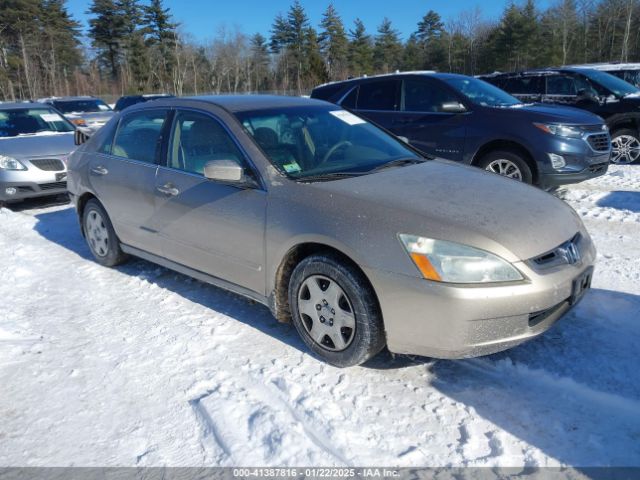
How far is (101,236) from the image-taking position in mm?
5148

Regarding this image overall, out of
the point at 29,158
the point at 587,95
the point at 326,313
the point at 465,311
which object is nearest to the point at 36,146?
the point at 29,158

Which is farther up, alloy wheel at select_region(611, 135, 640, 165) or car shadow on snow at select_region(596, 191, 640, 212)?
alloy wheel at select_region(611, 135, 640, 165)

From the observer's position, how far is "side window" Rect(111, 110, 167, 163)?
4.39 metres

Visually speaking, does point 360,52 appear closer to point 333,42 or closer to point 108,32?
point 333,42

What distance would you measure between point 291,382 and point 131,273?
258 cm

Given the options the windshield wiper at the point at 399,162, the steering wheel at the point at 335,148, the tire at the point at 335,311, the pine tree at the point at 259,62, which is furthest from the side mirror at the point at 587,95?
the pine tree at the point at 259,62

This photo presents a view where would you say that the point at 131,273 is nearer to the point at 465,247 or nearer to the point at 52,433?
Answer: the point at 52,433

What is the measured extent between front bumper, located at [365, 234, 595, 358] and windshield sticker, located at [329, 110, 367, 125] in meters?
1.83

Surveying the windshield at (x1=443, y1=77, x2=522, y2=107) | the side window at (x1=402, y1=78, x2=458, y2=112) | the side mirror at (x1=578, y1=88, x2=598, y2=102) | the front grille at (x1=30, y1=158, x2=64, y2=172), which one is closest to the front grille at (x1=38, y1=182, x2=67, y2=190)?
the front grille at (x1=30, y1=158, x2=64, y2=172)

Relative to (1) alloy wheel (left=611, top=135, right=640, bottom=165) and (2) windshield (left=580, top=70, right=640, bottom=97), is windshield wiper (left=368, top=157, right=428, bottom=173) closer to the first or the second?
(1) alloy wheel (left=611, top=135, right=640, bottom=165)

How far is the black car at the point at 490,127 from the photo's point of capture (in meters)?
6.55

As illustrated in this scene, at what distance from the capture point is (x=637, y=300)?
3.91 m

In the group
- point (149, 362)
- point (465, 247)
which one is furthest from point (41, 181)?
point (465, 247)

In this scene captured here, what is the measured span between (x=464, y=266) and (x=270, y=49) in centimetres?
6213
